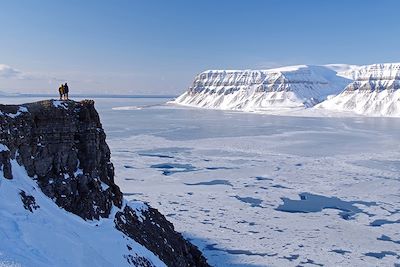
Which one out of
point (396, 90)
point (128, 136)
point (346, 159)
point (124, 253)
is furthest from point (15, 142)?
point (396, 90)

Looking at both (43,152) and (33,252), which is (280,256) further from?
(33,252)

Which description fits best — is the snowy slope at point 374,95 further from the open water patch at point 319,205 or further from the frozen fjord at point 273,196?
the open water patch at point 319,205

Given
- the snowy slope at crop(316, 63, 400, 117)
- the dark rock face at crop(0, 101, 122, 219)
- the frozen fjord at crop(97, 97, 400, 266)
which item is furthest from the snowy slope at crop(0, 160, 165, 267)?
the snowy slope at crop(316, 63, 400, 117)

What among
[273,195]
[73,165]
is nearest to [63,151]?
[73,165]

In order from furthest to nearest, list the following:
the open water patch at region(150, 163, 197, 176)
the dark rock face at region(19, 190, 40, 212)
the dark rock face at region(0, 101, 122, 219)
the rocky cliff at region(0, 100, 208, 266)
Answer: the open water patch at region(150, 163, 197, 176), the dark rock face at region(0, 101, 122, 219), the rocky cliff at region(0, 100, 208, 266), the dark rock face at region(19, 190, 40, 212)

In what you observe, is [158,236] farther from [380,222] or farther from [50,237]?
[380,222]

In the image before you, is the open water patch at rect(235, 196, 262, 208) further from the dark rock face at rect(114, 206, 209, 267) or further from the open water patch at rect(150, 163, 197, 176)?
the dark rock face at rect(114, 206, 209, 267)

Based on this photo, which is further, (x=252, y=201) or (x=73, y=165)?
(x=252, y=201)
